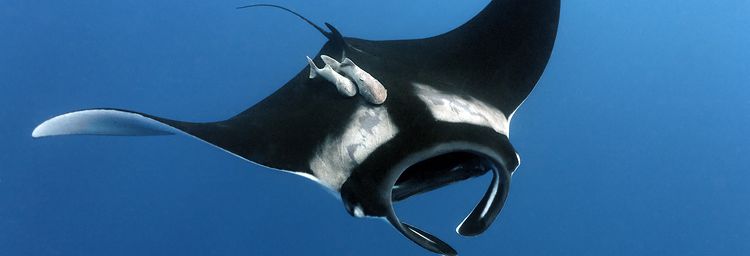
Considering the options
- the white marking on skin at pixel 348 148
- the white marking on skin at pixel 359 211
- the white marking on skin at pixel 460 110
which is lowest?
the white marking on skin at pixel 359 211

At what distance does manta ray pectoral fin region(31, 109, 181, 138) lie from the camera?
1.67m

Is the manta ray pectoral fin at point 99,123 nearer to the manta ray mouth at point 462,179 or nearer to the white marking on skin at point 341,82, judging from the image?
the white marking on skin at point 341,82

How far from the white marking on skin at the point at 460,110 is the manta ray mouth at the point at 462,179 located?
0.11 meters

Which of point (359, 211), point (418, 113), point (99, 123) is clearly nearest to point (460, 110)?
point (418, 113)

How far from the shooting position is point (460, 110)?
1788mm

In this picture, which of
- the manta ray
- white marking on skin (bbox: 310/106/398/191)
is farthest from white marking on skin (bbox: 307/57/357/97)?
white marking on skin (bbox: 310/106/398/191)

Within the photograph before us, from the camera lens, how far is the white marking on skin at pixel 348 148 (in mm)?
1631

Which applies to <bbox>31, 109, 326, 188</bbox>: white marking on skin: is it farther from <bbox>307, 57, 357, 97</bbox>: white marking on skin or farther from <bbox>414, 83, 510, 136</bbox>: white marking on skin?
<bbox>414, 83, 510, 136</bbox>: white marking on skin

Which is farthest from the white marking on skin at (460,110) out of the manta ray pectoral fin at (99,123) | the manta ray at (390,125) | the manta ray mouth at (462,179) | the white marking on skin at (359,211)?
the manta ray pectoral fin at (99,123)

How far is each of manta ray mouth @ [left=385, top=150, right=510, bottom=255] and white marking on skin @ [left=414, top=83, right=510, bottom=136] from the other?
11 cm

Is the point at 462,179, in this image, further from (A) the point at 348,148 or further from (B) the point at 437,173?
(A) the point at 348,148

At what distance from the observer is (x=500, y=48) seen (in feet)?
7.27

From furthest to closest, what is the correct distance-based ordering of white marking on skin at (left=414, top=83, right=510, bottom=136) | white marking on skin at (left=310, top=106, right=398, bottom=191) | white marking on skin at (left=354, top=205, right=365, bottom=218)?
white marking on skin at (left=414, top=83, right=510, bottom=136) → white marking on skin at (left=310, top=106, right=398, bottom=191) → white marking on skin at (left=354, top=205, right=365, bottom=218)

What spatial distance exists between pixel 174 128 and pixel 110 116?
0.72 feet
